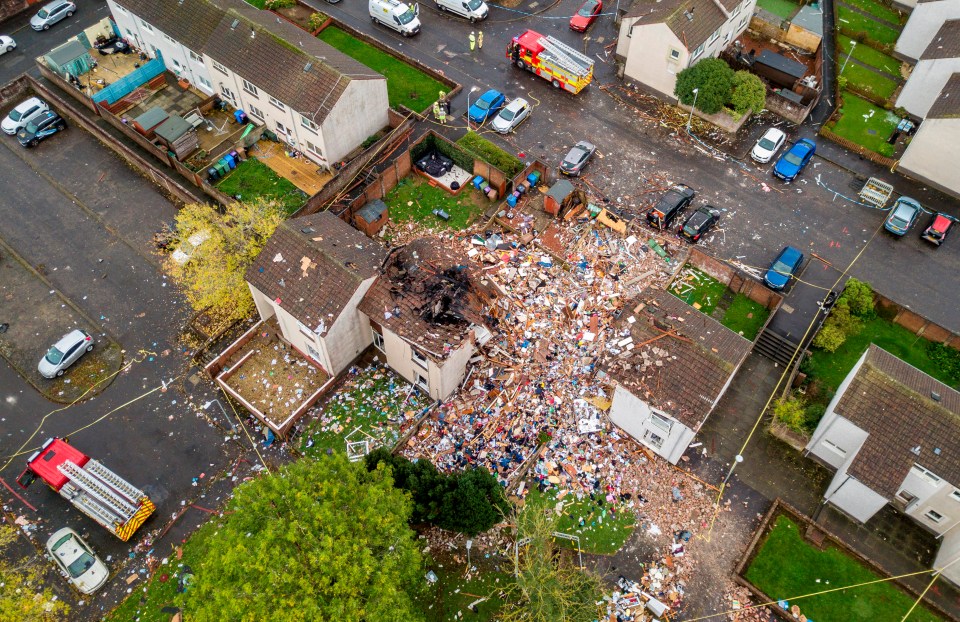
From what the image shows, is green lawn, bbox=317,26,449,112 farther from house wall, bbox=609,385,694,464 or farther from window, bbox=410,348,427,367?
house wall, bbox=609,385,694,464

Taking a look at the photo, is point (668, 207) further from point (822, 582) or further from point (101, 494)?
point (101, 494)

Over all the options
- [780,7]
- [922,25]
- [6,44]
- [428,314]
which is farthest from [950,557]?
[6,44]

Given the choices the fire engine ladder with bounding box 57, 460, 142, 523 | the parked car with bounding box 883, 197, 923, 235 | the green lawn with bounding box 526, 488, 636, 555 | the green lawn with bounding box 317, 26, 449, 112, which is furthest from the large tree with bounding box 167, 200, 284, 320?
the parked car with bounding box 883, 197, 923, 235

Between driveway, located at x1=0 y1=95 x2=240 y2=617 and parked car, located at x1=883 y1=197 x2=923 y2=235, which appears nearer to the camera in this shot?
driveway, located at x1=0 y1=95 x2=240 y2=617

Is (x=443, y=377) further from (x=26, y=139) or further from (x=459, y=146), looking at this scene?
(x=26, y=139)

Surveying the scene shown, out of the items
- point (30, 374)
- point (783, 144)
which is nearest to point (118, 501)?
point (30, 374)
